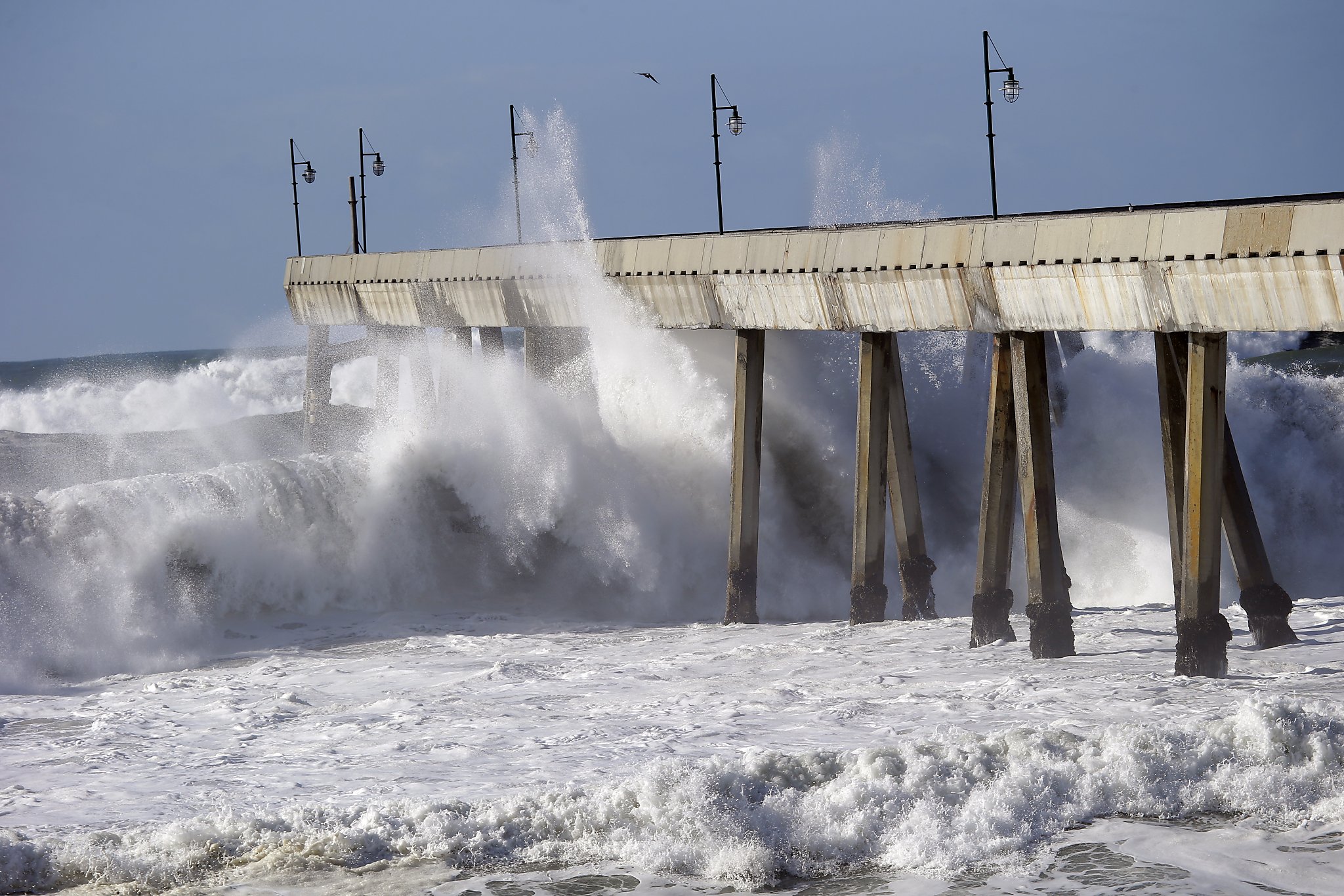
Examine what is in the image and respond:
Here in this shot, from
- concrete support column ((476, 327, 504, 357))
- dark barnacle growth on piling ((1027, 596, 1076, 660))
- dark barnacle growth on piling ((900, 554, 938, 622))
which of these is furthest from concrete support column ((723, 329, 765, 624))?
concrete support column ((476, 327, 504, 357))

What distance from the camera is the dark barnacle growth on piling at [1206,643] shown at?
1146 cm

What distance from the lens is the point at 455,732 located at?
11.5 m

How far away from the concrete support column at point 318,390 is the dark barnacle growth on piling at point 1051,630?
17.4 metres

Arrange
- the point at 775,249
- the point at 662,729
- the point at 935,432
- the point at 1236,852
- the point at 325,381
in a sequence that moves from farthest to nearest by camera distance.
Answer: the point at 325,381 < the point at 935,432 < the point at 775,249 < the point at 662,729 < the point at 1236,852

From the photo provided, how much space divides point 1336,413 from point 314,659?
17.2 meters

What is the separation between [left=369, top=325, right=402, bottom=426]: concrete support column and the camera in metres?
24.6

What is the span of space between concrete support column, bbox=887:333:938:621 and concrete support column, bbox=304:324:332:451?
1429cm

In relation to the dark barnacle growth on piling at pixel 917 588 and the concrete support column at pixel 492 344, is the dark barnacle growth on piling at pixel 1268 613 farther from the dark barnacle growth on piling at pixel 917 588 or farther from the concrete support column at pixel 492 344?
the concrete support column at pixel 492 344

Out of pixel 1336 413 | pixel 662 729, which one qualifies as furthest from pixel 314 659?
pixel 1336 413

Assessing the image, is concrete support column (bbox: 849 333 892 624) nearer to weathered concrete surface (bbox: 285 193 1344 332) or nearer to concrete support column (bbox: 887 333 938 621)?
concrete support column (bbox: 887 333 938 621)

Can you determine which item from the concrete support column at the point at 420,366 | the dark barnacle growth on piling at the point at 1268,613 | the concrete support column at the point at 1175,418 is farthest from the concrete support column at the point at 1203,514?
the concrete support column at the point at 420,366

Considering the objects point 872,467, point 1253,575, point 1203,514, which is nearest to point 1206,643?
point 1203,514

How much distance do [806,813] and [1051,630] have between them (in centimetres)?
478

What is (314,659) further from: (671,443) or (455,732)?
(671,443)
